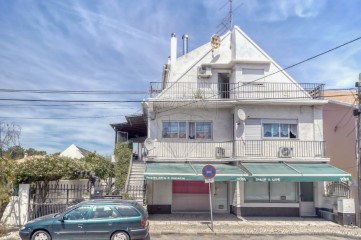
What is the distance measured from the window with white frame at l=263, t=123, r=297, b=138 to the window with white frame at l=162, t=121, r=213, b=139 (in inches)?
143

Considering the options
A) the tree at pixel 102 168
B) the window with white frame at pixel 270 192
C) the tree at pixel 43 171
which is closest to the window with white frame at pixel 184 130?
the window with white frame at pixel 270 192

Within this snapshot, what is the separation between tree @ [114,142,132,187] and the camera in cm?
2516

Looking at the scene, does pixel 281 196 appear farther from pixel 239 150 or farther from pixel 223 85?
pixel 223 85

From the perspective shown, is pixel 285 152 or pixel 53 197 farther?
pixel 285 152

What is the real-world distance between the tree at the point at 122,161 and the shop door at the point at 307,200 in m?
12.4

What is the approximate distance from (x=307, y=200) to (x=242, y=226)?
6.47 meters

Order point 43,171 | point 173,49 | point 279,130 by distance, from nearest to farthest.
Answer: point 43,171, point 279,130, point 173,49

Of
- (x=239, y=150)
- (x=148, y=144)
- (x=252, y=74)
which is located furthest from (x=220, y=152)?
(x=252, y=74)

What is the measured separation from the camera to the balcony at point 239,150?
21016 millimetres

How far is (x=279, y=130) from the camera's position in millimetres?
21984

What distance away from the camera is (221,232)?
51.6 ft

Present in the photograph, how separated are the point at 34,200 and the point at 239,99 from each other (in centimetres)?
1310

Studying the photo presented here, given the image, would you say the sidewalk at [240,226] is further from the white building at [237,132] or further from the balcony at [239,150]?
the balcony at [239,150]

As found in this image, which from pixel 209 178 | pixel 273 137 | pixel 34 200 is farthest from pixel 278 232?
pixel 34 200
